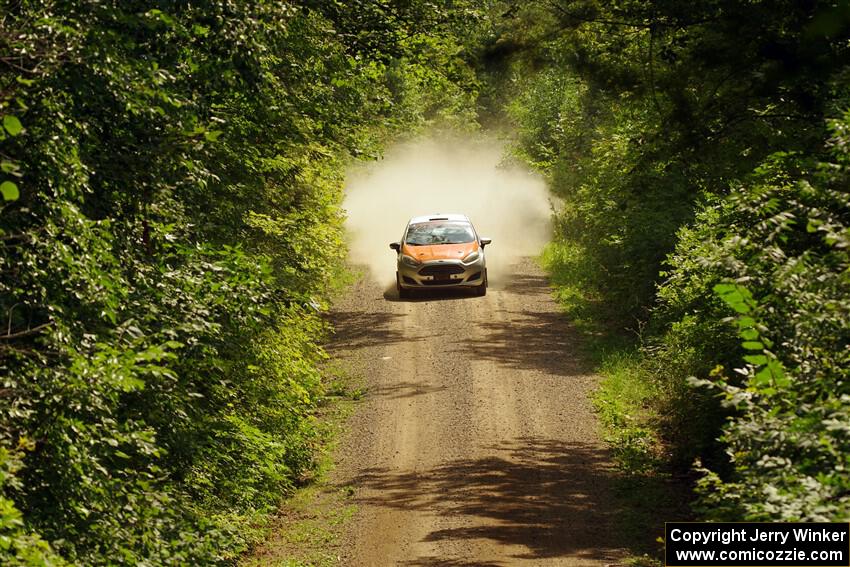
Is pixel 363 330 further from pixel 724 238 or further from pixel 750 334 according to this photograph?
pixel 750 334

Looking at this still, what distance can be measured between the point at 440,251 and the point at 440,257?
22cm

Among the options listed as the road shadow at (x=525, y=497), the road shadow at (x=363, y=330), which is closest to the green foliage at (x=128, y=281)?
the road shadow at (x=525, y=497)

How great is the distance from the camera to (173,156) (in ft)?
28.4

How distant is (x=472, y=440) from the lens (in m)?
17.4

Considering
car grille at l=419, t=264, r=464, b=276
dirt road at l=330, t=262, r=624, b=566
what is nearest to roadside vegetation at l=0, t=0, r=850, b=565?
dirt road at l=330, t=262, r=624, b=566

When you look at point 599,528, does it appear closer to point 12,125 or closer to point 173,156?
point 173,156

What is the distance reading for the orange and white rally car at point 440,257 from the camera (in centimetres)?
2691

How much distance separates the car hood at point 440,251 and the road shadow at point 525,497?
10.1 meters

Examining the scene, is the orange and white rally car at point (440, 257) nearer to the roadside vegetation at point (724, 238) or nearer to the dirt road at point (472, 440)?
the dirt road at point (472, 440)

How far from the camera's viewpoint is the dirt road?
13.0 meters

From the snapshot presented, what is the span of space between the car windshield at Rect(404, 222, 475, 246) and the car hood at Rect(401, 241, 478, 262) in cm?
17

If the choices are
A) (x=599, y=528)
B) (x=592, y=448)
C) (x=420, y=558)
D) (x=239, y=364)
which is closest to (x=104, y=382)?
(x=239, y=364)

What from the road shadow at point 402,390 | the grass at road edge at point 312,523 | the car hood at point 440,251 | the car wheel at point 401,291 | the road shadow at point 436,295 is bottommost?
the grass at road edge at point 312,523

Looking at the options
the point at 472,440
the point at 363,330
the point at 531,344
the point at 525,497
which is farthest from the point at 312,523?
the point at 363,330
